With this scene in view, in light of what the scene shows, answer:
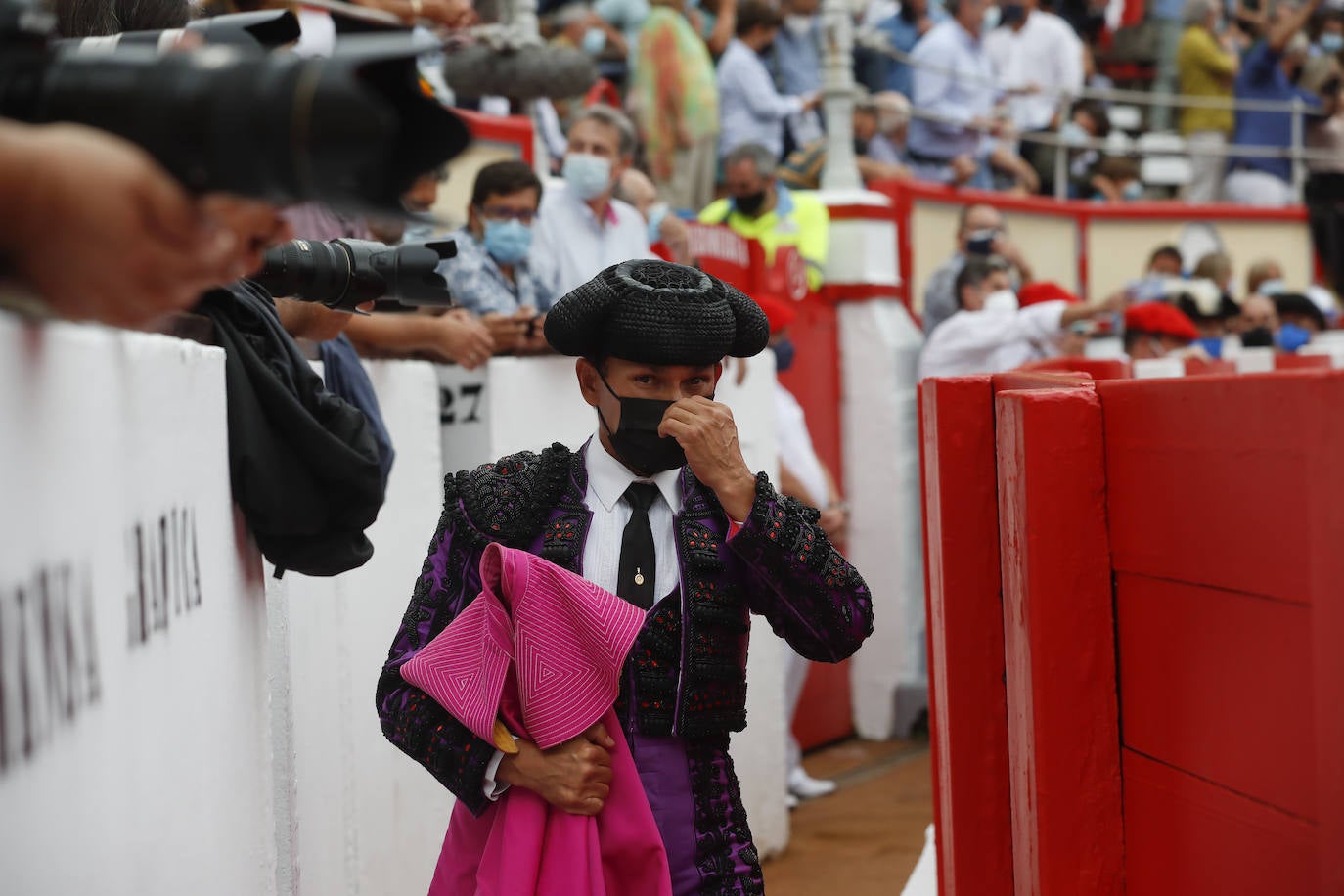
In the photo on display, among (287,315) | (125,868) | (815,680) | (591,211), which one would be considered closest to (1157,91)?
(815,680)

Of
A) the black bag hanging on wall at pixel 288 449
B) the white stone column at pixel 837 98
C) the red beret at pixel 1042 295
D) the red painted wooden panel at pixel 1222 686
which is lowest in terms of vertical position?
the red painted wooden panel at pixel 1222 686

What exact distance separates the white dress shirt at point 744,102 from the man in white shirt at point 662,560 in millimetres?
7198

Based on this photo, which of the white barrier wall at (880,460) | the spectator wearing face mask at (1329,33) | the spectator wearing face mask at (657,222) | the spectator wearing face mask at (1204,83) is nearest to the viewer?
the spectator wearing face mask at (657,222)

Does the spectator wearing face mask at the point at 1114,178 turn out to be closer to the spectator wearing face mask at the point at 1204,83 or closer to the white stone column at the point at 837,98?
the spectator wearing face mask at the point at 1204,83

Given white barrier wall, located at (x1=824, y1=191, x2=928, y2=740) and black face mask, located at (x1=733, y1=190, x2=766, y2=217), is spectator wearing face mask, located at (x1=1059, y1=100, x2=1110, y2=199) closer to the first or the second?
white barrier wall, located at (x1=824, y1=191, x2=928, y2=740)

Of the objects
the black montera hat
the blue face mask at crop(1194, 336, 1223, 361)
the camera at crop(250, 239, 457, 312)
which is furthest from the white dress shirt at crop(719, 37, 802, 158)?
the black montera hat

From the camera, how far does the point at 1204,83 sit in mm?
13977

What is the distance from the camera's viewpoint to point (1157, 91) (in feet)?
47.5

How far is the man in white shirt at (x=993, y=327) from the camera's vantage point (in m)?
8.19

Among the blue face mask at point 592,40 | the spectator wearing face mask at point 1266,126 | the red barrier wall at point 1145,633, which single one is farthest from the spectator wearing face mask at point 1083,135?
the red barrier wall at point 1145,633

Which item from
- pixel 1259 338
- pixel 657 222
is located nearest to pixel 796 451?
pixel 657 222

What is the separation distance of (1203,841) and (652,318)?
1.04m

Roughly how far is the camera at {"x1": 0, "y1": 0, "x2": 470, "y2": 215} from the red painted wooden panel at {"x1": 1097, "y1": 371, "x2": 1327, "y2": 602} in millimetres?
1054

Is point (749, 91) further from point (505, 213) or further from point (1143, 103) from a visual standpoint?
point (1143, 103)
